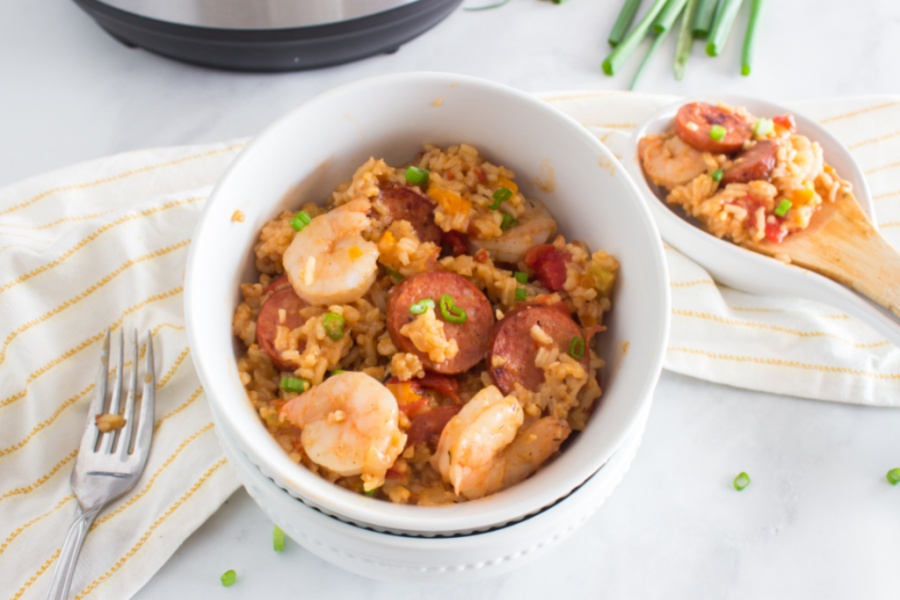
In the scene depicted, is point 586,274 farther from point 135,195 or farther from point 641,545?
point 135,195

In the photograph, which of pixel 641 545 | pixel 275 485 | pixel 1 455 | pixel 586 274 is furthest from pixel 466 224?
pixel 1 455

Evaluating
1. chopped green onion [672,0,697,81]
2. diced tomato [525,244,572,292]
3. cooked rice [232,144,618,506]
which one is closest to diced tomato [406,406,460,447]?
cooked rice [232,144,618,506]

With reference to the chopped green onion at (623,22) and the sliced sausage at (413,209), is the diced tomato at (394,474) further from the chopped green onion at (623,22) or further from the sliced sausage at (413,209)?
the chopped green onion at (623,22)

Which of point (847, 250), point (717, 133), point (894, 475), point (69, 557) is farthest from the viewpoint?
point (717, 133)

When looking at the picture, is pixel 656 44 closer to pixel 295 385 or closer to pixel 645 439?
pixel 645 439

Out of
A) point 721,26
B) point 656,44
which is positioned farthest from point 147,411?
point 721,26

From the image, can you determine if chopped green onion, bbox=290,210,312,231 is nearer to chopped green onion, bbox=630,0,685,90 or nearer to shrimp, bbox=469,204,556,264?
shrimp, bbox=469,204,556,264

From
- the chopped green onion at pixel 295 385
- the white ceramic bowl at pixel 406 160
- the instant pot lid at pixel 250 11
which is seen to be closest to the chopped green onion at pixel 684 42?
the instant pot lid at pixel 250 11

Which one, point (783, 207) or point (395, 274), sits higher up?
point (395, 274)
